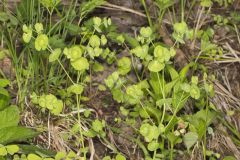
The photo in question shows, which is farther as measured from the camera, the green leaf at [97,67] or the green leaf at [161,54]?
the green leaf at [97,67]

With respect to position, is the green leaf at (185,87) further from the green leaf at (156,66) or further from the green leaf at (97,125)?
the green leaf at (97,125)

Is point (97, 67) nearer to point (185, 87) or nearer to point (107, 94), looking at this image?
point (107, 94)

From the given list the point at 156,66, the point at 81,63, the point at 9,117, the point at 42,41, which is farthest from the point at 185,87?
the point at 9,117

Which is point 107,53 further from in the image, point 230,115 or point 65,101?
point 230,115

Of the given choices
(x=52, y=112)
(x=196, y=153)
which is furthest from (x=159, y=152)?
(x=52, y=112)

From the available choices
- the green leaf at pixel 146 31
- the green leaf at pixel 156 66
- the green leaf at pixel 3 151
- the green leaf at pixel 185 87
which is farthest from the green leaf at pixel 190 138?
the green leaf at pixel 3 151

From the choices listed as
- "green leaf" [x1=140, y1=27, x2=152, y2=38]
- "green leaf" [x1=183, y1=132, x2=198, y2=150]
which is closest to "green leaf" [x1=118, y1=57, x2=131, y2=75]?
"green leaf" [x1=140, y1=27, x2=152, y2=38]
